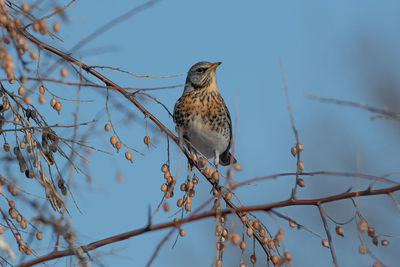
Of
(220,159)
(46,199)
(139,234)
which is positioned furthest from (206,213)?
(220,159)

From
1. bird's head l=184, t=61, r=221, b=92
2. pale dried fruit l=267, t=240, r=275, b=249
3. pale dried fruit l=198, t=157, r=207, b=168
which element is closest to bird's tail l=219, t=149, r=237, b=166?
bird's head l=184, t=61, r=221, b=92

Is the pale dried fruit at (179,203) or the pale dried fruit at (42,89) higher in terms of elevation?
the pale dried fruit at (42,89)

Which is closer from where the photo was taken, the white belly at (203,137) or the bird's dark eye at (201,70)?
the white belly at (203,137)

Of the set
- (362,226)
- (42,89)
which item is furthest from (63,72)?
(362,226)

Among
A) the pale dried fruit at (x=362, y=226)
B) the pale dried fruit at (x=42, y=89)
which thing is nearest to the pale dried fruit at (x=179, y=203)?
the pale dried fruit at (x=42, y=89)

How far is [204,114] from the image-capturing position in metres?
6.35

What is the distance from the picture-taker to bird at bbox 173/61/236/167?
6324 millimetres

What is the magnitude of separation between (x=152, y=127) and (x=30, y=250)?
948mm

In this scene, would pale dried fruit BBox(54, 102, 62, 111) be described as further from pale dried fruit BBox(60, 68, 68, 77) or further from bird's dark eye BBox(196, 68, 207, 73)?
bird's dark eye BBox(196, 68, 207, 73)

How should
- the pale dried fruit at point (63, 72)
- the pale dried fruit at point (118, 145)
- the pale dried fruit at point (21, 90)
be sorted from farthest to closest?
the pale dried fruit at point (118, 145) → the pale dried fruit at point (21, 90) → the pale dried fruit at point (63, 72)

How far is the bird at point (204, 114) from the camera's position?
6324 mm

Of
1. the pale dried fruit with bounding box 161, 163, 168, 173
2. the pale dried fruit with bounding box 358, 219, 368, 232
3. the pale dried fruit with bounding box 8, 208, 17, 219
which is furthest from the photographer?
the pale dried fruit with bounding box 161, 163, 168, 173

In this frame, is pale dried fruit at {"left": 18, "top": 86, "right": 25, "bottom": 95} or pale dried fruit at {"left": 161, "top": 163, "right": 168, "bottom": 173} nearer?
pale dried fruit at {"left": 18, "top": 86, "right": 25, "bottom": 95}

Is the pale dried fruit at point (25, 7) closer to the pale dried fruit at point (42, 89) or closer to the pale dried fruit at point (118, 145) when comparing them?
the pale dried fruit at point (42, 89)
